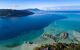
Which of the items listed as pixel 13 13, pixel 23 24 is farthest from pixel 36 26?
pixel 13 13

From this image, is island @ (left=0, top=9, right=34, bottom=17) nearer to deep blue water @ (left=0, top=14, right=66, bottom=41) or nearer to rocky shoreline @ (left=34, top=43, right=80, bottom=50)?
deep blue water @ (left=0, top=14, right=66, bottom=41)

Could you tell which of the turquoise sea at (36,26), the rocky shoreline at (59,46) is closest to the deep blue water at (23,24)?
the turquoise sea at (36,26)

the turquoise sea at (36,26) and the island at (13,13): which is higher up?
the island at (13,13)

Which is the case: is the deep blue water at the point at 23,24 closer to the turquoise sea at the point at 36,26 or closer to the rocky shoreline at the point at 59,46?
the turquoise sea at the point at 36,26

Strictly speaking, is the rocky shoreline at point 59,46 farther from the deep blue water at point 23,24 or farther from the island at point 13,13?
the island at point 13,13

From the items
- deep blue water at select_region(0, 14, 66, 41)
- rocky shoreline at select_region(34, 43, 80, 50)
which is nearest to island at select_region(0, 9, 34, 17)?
Result: deep blue water at select_region(0, 14, 66, 41)

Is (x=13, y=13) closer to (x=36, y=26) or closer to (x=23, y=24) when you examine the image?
(x=23, y=24)

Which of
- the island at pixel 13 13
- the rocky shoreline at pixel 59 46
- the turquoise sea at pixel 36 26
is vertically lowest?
the rocky shoreline at pixel 59 46

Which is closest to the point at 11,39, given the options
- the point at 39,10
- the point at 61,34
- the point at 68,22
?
the point at 39,10
